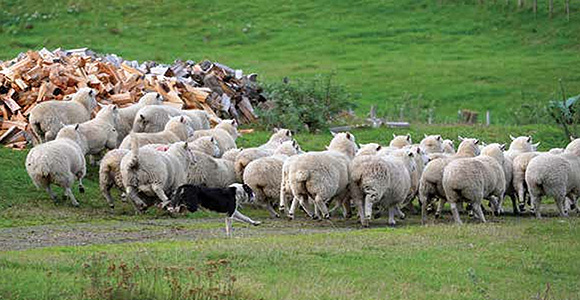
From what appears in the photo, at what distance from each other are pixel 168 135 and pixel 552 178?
7.79m

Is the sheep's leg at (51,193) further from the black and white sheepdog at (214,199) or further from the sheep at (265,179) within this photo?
the black and white sheepdog at (214,199)

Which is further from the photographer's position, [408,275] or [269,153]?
[269,153]

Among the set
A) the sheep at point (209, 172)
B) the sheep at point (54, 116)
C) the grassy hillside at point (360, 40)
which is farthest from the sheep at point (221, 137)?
the grassy hillside at point (360, 40)

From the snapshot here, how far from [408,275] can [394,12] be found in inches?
2141

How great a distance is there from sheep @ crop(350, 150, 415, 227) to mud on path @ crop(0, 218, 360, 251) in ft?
1.49

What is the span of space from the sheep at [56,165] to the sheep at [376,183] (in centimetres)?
507

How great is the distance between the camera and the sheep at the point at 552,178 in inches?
763

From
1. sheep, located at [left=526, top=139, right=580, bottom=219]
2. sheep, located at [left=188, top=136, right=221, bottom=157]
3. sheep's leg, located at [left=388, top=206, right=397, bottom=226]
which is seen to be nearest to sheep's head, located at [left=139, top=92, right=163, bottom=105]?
sheep, located at [left=188, top=136, right=221, bottom=157]

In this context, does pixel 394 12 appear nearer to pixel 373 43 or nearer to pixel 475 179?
pixel 373 43

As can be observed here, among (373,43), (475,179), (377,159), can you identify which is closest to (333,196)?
(377,159)

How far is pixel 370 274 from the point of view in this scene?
39.7 feet

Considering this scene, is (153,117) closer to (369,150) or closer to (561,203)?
(369,150)

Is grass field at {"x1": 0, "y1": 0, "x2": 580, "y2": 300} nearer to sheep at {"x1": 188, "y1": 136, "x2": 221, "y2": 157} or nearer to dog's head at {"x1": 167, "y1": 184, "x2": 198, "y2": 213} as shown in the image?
dog's head at {"x1": 167, "y1": 184, "x2": 198, "y2": 213}

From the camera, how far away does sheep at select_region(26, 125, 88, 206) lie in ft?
61.1
